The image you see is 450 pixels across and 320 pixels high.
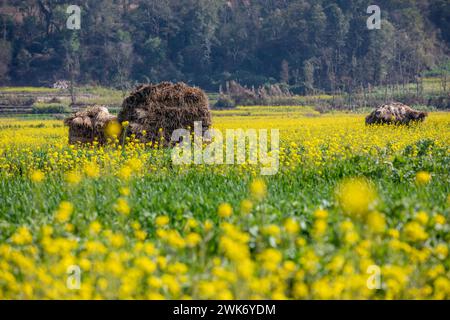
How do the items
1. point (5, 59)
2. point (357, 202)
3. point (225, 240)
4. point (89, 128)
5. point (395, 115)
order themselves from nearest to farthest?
1. point (225, 240)
2. point (357, 202)
3. point (89, 128)
4. point (395, 115)
5. point (5, 59)

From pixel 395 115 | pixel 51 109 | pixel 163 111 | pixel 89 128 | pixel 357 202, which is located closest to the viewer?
pixel 357 202

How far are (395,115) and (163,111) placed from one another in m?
7.23

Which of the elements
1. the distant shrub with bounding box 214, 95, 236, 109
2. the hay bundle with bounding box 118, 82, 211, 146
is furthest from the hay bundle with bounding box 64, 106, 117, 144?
the distant shrub with bounding box 214, 95, 236, 109

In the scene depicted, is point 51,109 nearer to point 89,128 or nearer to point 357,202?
point 89,128

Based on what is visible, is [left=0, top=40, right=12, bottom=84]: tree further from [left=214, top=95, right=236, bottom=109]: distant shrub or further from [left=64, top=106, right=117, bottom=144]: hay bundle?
[left=64, top=106, right=117, bottom=144]: hay bundle

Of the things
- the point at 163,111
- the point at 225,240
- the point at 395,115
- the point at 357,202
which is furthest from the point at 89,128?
the point at 225,240

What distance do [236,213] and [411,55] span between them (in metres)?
57.3

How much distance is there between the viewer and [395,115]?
18.2 meters

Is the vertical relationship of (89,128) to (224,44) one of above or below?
below

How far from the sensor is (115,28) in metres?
68.8

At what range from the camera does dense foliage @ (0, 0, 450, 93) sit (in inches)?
→ 2378

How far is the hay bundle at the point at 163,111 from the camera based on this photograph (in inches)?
537

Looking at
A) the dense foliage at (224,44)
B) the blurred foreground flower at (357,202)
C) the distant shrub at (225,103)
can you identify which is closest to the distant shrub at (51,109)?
the distant shrub at (225,103)

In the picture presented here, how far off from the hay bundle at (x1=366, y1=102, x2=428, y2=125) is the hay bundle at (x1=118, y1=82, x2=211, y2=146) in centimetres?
613
